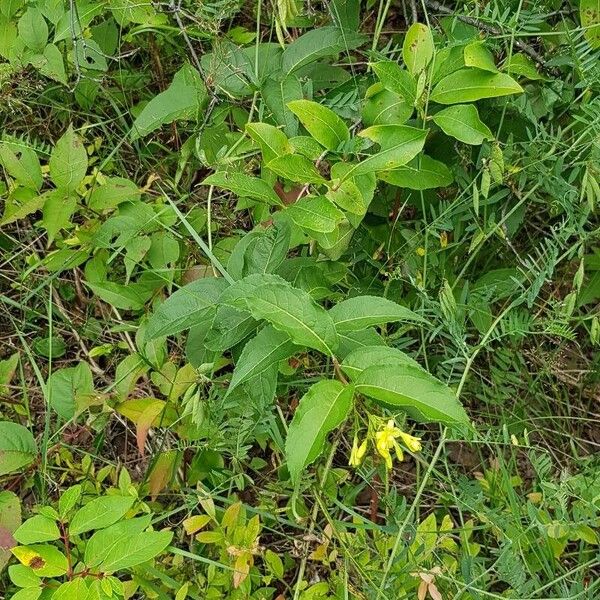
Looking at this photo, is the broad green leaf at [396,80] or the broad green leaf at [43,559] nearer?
the broad green leaf at [396,80]

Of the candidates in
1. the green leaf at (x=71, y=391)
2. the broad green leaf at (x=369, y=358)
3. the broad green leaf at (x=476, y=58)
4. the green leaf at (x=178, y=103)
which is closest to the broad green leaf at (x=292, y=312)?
the broad green leaf at (x=369, y=358)

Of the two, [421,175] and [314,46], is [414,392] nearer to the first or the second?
[421,175]

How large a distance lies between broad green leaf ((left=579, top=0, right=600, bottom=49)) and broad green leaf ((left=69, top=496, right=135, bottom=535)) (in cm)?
121

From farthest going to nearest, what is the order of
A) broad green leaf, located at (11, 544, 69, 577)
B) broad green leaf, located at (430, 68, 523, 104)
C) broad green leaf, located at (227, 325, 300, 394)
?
broad green leaf, located at (11, 544, 69, 577)
broad green leaf, located at (430, 68, 523, 104)
broad green leaf, located at (227, 325, 300, 394)

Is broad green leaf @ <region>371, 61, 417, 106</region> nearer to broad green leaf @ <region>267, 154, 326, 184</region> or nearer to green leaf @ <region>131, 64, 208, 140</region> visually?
broad green leaf @ <region>267, 154, 326, 184</region>

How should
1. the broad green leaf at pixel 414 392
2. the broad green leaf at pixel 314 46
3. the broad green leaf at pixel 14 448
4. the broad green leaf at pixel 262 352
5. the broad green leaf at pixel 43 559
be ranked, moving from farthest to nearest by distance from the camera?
the broad green leaf at pixel 14 448 < the broad green leaf at pixel 314 46 < the broad green leaf at pixel 43 559 < the broad green leaf at pixel 262 352 < the broad green leaf at pixel 414 392

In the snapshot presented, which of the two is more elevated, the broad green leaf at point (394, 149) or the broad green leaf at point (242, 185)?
the broad green leaf at point (394, 149)

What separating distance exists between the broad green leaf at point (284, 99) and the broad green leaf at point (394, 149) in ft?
0.74

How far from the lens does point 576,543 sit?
5.44 feet

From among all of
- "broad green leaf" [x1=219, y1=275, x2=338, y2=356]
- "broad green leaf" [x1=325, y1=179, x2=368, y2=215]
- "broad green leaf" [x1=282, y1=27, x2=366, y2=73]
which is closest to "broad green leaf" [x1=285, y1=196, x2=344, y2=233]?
"broad green leaf" [x1=325, y1=179, x2=368, y2=215]

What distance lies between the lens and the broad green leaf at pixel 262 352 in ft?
3.50

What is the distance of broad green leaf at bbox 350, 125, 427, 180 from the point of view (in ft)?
3.66

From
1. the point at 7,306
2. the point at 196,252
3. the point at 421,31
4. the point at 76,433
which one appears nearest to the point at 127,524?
the point at 76,433

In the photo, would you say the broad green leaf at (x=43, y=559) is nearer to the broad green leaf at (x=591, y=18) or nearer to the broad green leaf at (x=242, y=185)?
the broad green leaf at (x=242, y=185)
